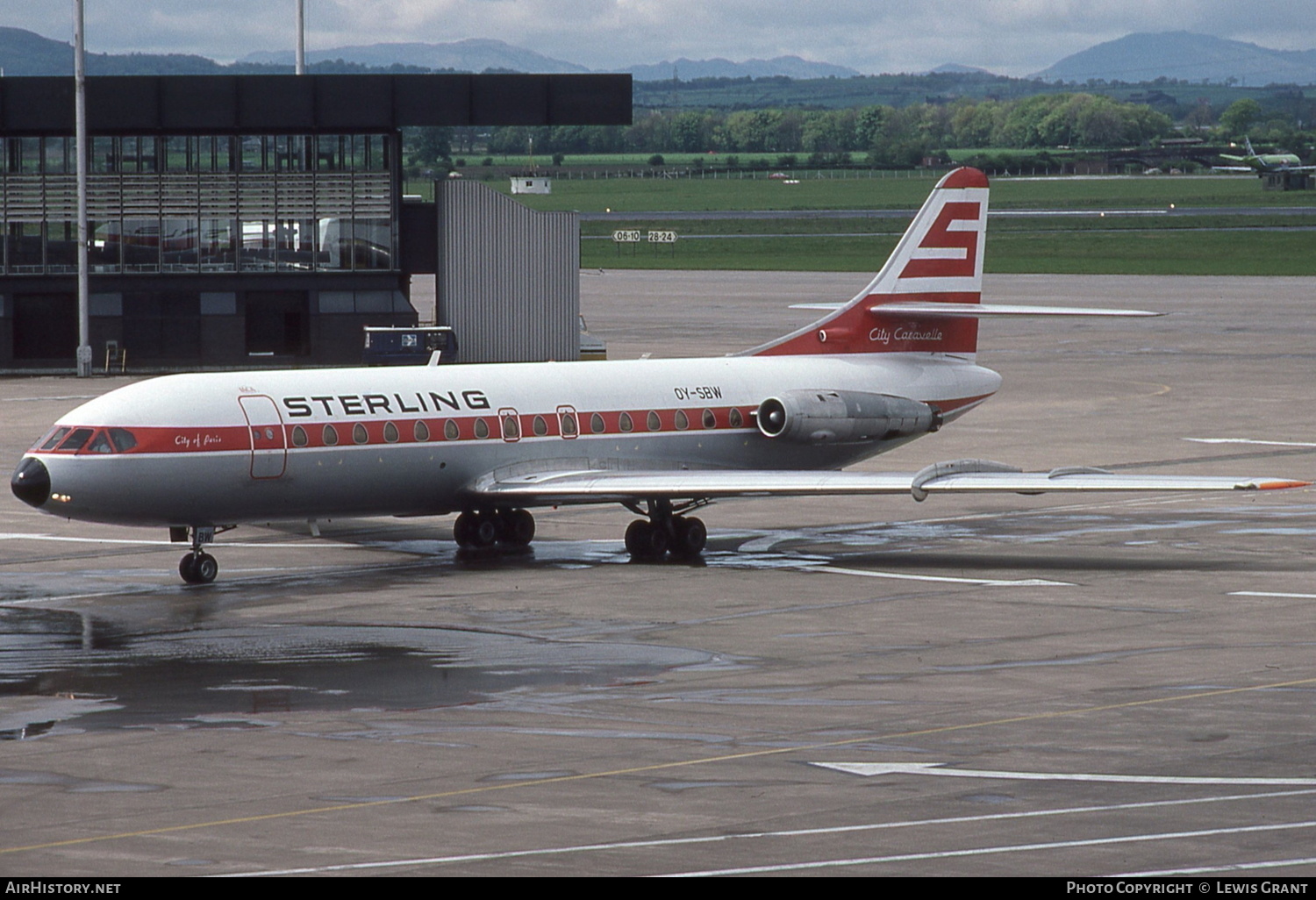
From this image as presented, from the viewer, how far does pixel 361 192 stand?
69688mm

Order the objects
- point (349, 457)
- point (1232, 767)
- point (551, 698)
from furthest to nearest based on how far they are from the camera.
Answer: point (349, 457)
point (551, 698)
point (1232, 767)

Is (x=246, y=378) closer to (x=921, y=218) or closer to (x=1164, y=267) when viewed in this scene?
(x=921, y=218)

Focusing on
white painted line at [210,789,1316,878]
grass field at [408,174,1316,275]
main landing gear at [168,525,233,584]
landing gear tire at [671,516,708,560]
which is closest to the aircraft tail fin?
landing gear tire at [671,516,708,560]

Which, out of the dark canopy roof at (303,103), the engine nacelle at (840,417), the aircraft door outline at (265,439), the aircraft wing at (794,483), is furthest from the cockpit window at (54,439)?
the dark canopy roof at (303,103)

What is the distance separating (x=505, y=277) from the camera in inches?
2835

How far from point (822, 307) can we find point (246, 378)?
12.9m

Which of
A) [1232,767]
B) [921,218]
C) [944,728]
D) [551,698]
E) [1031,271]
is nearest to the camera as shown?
[1232,767]

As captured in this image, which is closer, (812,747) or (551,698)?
(812,747)

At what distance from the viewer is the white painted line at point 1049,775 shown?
17281mm

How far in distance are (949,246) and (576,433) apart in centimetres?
951

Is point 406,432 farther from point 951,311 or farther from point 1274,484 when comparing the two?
point 1274,484

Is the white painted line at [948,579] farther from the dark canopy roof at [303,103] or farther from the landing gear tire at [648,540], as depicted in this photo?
the dark canopy roof at [303,103]

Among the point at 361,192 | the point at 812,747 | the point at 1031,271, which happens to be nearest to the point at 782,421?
the point at 812,747

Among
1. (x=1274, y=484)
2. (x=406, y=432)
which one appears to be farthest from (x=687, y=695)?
(x=1274, y=484)
